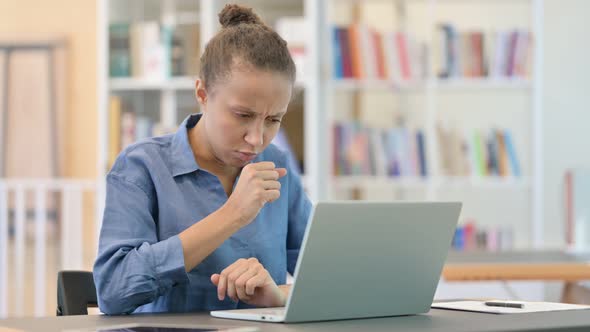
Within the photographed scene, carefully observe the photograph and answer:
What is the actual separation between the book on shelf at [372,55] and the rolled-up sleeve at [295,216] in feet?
8.41

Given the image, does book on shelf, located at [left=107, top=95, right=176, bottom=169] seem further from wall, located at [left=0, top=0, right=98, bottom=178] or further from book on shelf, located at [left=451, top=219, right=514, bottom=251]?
wall, located at [left=0, top=0, right=98, bottom=178]

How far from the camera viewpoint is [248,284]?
147cm

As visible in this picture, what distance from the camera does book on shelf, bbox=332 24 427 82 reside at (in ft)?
14.5

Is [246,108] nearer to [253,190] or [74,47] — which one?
[253,190]

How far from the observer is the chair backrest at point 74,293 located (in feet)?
5.71

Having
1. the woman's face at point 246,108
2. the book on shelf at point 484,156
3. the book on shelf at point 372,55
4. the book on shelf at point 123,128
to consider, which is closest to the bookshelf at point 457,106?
the book on shelf at point 372,55

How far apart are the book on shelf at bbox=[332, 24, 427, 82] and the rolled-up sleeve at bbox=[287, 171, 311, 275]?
2563 mm

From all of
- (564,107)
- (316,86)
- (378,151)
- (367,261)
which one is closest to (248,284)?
(367,261)

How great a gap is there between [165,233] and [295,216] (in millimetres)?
307

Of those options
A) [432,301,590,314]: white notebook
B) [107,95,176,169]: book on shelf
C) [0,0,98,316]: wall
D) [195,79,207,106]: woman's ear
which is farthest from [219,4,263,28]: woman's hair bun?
[0,0,98,316]: wall

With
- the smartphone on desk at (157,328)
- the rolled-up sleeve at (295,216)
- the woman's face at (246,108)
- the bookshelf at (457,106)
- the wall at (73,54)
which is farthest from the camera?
the wall at (73,54)

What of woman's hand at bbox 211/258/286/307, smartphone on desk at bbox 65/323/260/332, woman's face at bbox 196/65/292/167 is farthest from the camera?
woman's face at bbox 196/65/292/167

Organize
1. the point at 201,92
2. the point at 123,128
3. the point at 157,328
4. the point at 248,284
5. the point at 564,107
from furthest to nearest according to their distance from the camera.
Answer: the point at 564,107
the point at 123,128
the point at 201,92
the point at 248,284
the point at 157,328

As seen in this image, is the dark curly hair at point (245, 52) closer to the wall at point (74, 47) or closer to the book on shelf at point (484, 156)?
the book on shelf at point (484, 156)
